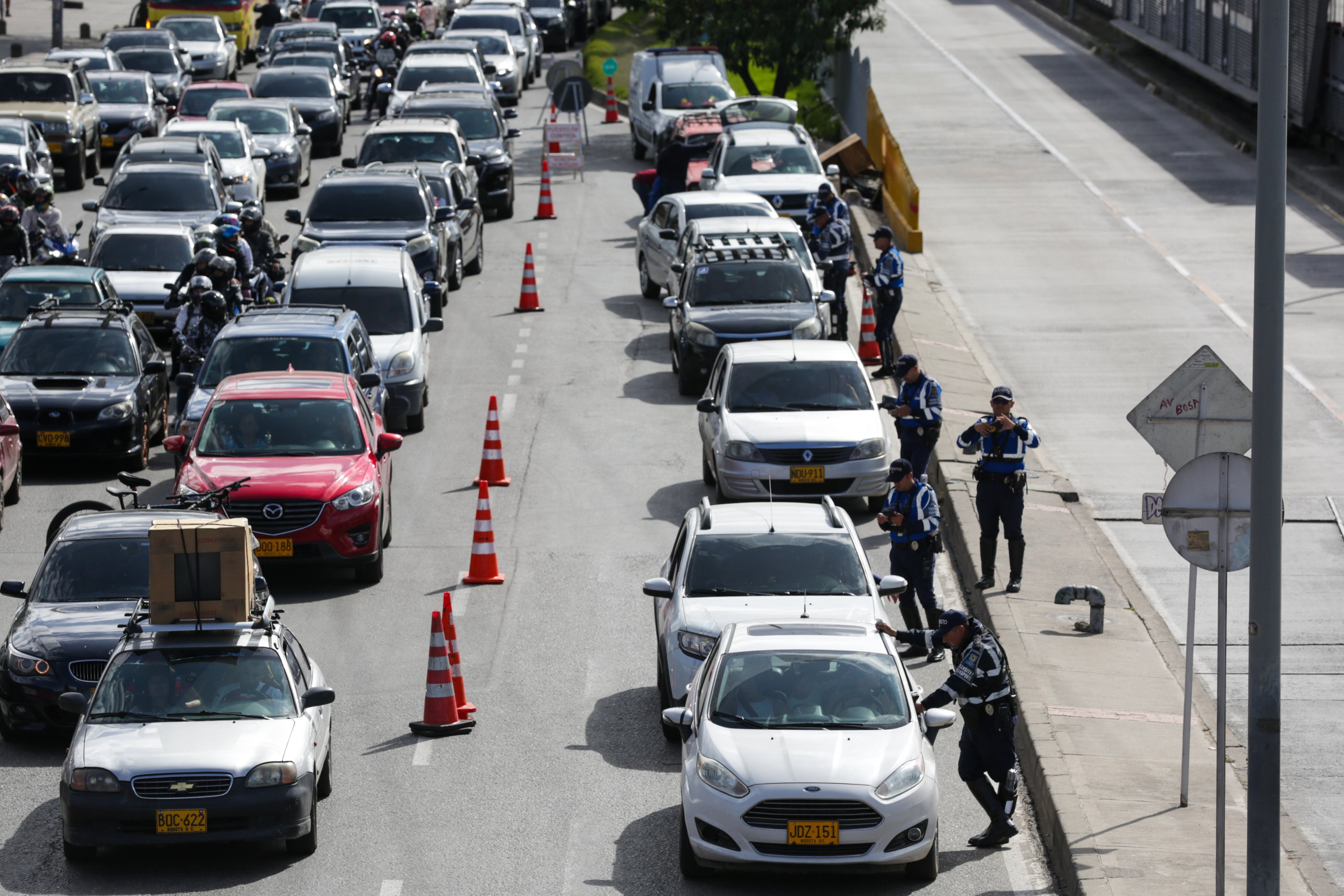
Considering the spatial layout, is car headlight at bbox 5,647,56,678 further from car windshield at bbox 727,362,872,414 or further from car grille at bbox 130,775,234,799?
car windshield at bbox 727,362,872,414

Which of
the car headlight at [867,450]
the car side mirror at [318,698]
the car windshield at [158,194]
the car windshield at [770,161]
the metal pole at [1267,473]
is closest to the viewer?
the metal pole at [1267,473]

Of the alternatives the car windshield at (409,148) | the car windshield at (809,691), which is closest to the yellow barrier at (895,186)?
the car windshield at (409,148)

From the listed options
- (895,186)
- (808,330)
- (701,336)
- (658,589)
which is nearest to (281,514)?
(658,589)

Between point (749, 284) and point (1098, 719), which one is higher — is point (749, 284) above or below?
above

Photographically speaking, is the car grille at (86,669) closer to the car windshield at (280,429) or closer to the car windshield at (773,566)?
the car windshield at (773,566)

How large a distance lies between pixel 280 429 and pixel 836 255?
404 inches

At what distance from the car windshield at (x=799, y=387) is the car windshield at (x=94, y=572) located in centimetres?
742

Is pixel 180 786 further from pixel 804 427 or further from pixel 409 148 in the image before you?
pixel 409 148

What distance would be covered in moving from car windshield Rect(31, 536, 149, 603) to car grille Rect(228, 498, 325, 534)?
259 cm

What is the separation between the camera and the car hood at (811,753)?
11141 millimetres

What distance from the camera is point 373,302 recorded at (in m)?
23.7

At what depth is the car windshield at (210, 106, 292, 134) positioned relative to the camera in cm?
3741

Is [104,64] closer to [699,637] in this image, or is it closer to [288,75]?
[288,75]

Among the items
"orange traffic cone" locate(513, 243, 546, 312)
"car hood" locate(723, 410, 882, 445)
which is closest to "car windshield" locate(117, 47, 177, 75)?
"orange traffic cone" locate(513, 243, 546, 312)
